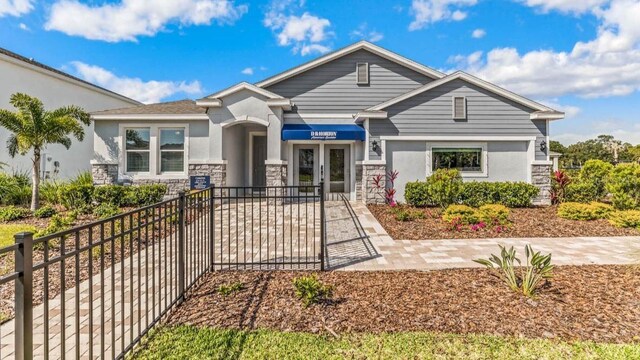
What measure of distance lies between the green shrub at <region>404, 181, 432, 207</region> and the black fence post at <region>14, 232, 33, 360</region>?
12.6 m

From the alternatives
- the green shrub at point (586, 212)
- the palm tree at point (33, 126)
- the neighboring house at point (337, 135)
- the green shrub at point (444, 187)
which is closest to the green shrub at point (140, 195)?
the neighboring house at point (337, 135)

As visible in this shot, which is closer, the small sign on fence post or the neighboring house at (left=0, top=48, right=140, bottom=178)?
the small sign on fence post

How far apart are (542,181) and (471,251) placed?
958cm

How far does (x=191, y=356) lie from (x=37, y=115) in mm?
13178

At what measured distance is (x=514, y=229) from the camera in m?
9.12

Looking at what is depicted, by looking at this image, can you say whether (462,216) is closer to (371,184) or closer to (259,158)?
(371,184)

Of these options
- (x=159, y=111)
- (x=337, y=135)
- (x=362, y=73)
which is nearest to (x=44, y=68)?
(x=159, y=111)

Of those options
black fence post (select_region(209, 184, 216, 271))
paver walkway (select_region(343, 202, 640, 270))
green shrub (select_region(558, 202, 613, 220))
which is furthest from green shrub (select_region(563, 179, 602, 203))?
Result: black fence post (select_region(209, 184, 216, 271))

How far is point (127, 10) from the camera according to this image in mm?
12133

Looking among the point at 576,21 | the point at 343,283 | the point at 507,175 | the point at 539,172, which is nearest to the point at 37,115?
the point at 343,283

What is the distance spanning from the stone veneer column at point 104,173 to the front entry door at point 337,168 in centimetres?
997

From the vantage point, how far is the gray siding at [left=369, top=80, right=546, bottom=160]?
45.4ft

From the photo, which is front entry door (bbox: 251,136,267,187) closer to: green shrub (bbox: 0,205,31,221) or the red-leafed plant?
green shrub (bbox: 0,205,31,221)

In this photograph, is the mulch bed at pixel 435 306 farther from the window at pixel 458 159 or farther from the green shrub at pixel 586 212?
the window at pixel 458 159
